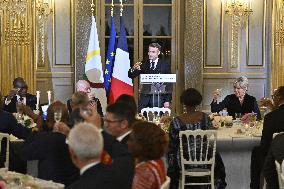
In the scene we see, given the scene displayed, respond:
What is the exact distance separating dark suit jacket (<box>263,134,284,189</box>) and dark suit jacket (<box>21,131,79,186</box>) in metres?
1.45

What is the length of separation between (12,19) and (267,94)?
184 inches

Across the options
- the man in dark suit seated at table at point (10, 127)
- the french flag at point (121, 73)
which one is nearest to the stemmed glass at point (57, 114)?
the man in dark suit seated at table at point (10, 127)

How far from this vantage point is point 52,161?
434cm

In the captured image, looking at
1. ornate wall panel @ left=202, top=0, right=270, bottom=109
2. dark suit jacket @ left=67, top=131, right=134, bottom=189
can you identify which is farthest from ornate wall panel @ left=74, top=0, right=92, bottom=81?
dark suit jacket @ left=67, top=131, right=134, bottom=189

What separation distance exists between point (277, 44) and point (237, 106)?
3.64 metres

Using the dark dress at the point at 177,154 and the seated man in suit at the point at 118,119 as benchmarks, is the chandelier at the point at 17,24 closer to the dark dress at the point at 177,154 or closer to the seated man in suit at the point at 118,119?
the dark dress at the point at 177,154

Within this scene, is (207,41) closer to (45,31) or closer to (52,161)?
(45,31)

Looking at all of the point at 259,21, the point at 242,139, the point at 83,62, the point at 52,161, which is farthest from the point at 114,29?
the point at 52,161

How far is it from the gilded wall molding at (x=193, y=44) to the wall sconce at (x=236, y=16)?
53 cm

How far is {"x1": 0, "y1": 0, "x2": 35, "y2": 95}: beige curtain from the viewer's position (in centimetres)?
991

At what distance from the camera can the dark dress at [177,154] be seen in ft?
19.5

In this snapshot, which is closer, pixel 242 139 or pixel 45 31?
pixel 242 139

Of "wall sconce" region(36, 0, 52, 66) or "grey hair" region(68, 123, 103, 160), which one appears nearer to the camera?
"grey hair" region(68, 123, 103, 160)

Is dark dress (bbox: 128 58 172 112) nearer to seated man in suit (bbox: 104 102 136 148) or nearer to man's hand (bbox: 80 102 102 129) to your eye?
seated man in suit (bbox: 104 102 136 148)
